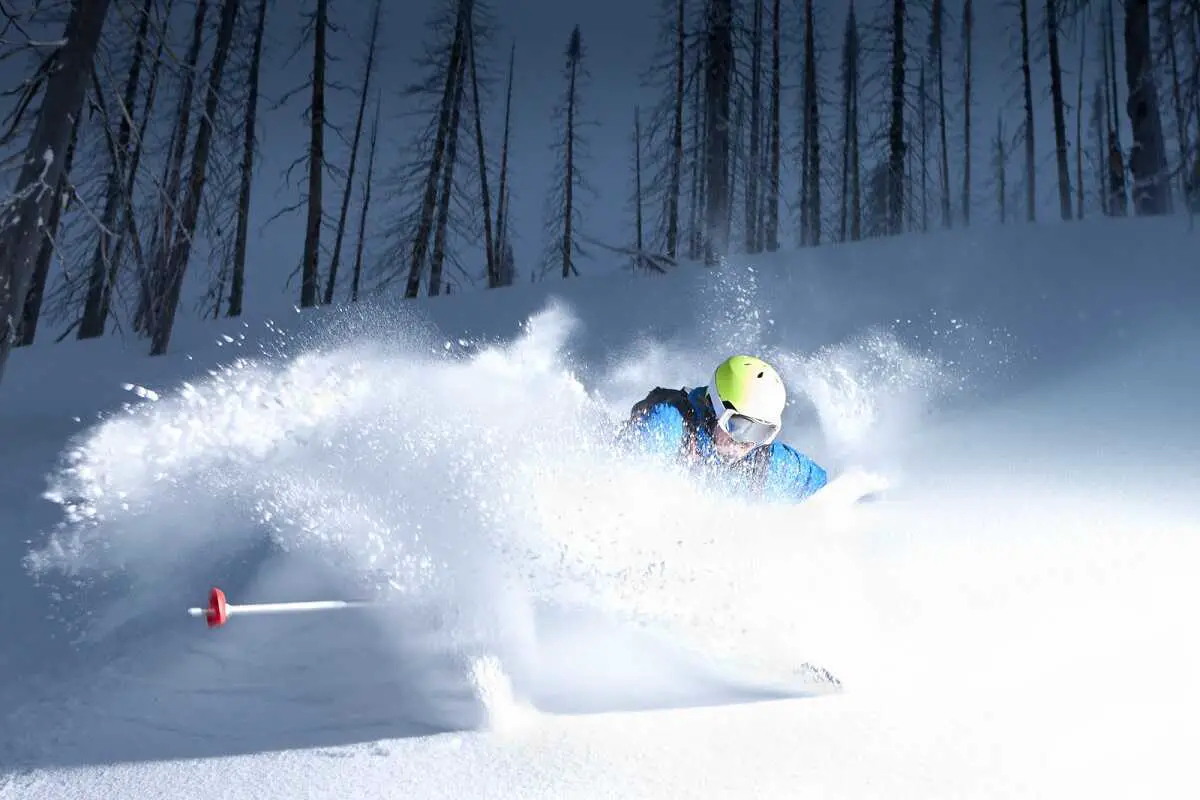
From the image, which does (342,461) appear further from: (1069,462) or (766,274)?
(766,274)

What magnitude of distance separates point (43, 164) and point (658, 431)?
5.85m

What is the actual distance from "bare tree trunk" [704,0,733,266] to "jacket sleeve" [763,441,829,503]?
31.4 feet

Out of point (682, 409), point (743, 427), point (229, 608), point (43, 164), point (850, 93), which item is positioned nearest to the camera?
point (229, 608)

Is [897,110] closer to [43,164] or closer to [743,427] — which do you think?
[743,427]

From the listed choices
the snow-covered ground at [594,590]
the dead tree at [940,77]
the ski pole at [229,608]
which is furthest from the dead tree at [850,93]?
the ski pole at [229,608]

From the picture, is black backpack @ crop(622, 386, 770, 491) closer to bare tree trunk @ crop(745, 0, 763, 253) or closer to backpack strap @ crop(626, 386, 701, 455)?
backpack strap @ crop(626, 386, 701, 455)

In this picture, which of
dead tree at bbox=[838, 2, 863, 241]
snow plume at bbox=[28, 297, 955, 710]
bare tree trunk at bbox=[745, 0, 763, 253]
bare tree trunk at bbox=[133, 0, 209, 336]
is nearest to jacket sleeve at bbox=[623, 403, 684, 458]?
snow plume at bbox=[28, 297, 955, 710]

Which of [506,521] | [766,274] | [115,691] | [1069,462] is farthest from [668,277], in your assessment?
[115,691]

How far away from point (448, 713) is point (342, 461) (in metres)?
3.20

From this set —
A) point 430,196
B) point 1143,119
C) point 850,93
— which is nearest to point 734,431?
point 1143,119

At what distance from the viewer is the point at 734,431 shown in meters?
Result: 5.81

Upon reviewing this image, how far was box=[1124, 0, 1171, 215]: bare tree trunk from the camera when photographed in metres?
13.6

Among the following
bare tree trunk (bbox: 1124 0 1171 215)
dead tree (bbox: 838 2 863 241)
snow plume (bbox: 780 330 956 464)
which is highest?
dead tree (bbox: 838 2 863 241)

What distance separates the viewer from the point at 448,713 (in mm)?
3758
